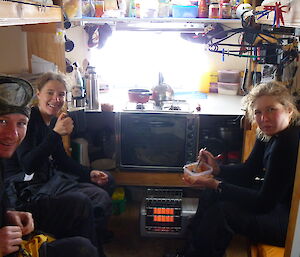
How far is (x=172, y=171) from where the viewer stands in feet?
8.43

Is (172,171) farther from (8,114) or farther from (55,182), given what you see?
(8,114)

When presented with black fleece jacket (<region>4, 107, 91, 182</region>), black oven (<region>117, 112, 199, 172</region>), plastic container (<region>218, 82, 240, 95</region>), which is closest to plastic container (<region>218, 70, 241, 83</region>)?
plastic container (<region>218, 82, 240, 95</region>)

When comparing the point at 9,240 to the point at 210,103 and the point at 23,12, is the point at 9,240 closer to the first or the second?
the point at 23,12

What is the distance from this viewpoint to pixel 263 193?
1714 millimetres

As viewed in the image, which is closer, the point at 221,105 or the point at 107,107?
the point at 107,107

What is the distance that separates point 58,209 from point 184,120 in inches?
41.9

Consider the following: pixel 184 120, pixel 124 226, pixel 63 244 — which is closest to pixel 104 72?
pixel 184 120

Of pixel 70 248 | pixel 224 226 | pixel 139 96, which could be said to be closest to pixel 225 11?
pixel 139 96

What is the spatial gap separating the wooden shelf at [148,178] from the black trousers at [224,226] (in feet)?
1.67

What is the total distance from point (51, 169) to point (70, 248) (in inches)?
27.1

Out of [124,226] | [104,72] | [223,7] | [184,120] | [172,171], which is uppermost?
[223,7]

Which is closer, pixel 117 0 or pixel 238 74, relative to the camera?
pixel 117 0

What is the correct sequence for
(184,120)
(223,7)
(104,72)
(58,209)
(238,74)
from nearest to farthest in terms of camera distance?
1. (58,209)
2. (184,120)
3. (223,7)
4. (238,74)
5. (104,72)

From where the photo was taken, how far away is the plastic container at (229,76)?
10.0 feet
